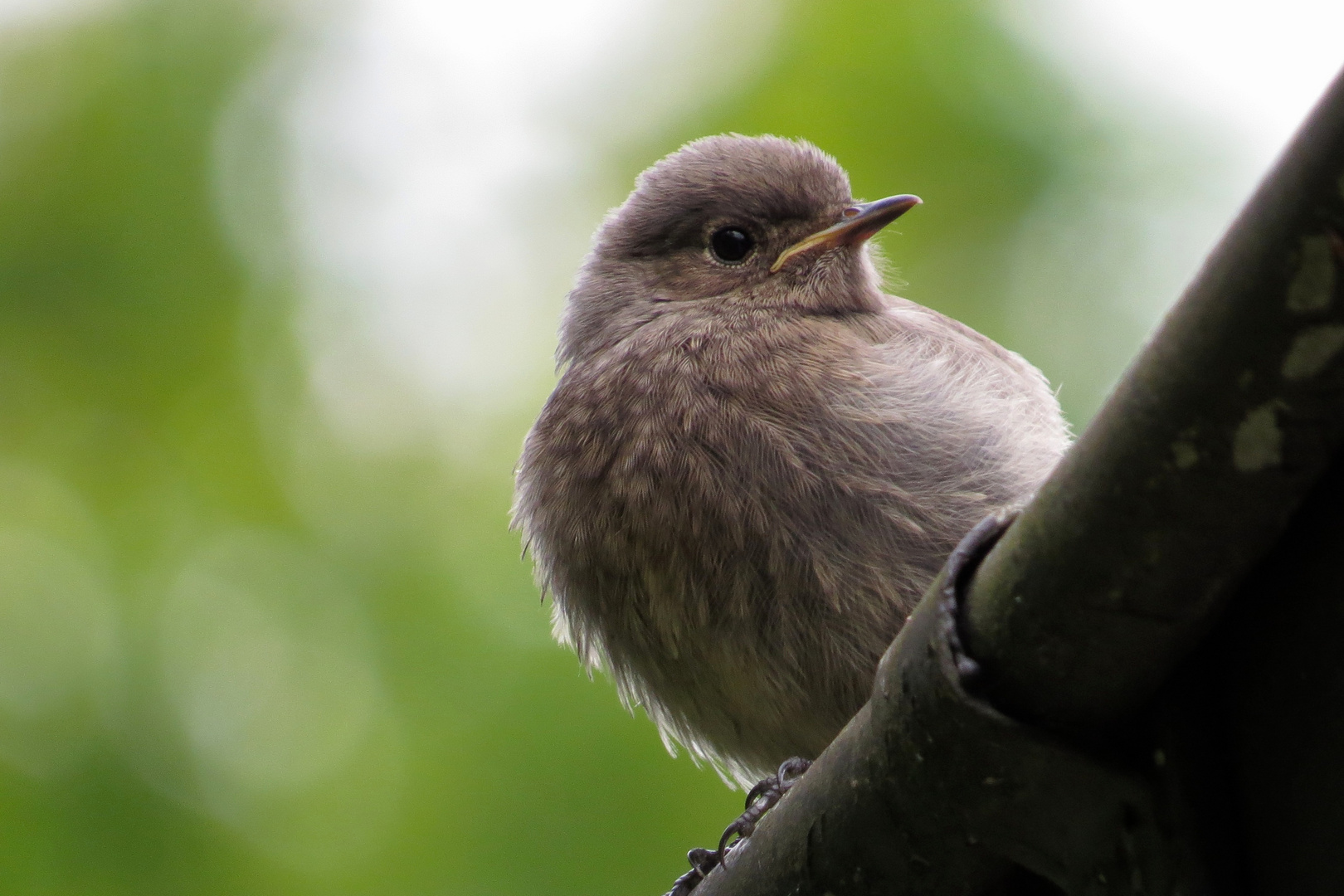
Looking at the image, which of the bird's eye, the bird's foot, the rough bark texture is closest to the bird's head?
the bird's eye

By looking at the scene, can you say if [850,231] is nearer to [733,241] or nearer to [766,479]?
[733,241]

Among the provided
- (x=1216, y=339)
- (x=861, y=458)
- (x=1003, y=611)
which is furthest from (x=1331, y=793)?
(x=861, y=458)

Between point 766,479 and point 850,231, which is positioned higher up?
point 850,231

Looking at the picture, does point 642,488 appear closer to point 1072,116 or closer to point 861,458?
point 861,458

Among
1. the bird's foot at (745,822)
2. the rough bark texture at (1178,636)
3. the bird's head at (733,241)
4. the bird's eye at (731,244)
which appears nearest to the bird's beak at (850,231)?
the bird's head at (733,241)

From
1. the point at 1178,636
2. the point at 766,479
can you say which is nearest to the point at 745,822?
the point at 766,479

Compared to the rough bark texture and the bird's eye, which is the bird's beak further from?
the rough bark texture

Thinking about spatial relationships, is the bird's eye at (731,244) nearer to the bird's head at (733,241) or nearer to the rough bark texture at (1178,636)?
the bird's head at (733,241)
